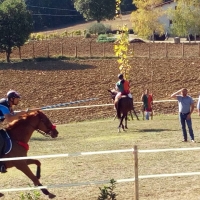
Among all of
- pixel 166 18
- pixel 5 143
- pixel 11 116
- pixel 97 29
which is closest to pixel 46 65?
pixel 97 29

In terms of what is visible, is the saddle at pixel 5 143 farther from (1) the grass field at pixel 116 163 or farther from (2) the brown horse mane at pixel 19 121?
(1) the grass field at pixel 116 163

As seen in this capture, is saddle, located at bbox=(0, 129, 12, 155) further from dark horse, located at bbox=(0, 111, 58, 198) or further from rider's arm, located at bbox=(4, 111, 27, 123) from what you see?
rider's arm, located at bbox=(4, 111, 27, 123)

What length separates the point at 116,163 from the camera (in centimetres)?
1709

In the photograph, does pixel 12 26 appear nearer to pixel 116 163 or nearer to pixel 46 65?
pixel 46 65

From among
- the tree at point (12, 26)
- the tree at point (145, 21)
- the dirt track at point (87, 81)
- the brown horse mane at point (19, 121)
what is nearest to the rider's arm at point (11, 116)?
the brown horse mane at point (19, 121)

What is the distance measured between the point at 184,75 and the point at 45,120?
103ft

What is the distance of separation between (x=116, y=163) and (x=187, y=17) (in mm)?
57917

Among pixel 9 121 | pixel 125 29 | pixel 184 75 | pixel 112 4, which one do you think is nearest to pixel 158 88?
pixel 184 75

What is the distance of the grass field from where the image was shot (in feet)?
44.9

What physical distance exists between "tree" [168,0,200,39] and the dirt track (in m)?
20.8

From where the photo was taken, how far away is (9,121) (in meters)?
13.5

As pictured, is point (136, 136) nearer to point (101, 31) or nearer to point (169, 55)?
point (169, 55)

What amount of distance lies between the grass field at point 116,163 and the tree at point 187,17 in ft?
155

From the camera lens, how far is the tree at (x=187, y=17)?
72.9 m
